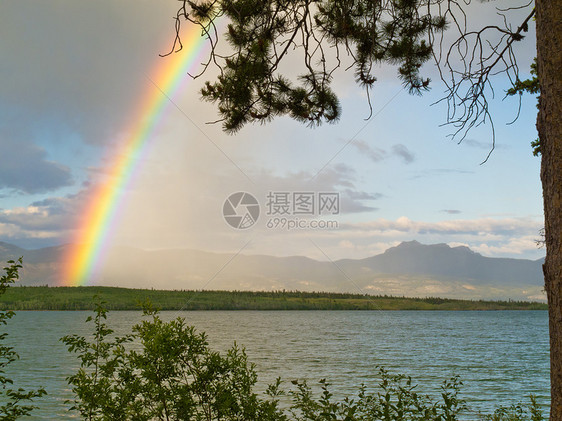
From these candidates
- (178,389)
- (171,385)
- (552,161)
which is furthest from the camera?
(171,385)

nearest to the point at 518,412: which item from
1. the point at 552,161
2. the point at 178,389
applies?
the point at 178,389

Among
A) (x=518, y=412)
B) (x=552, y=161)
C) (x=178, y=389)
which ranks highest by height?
(x=552, y=161)

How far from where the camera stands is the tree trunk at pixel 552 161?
3.25 metres

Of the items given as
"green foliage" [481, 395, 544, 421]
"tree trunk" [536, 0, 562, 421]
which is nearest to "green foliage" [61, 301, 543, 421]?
"green foliage" [481, 395, 544, 421]

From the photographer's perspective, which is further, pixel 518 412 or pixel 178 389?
pixel 518 412

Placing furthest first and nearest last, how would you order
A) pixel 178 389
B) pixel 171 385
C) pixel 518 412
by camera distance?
pixel 518 412, pixel 171 385, pixel 178 389

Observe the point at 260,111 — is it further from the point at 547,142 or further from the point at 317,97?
the point at 547,142

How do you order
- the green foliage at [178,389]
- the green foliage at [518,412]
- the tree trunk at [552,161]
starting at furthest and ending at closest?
the green foliage at [518,412]
the green foliage at [178,389]
the tree trunk at [552,161]

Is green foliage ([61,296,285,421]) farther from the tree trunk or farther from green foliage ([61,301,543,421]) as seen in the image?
the tree trunk

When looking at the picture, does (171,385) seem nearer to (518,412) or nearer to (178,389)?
(178,389)

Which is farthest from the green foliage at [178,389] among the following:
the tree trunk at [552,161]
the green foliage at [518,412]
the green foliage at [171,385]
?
the tree trunk at [552,161]

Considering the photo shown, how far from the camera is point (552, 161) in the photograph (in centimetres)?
336

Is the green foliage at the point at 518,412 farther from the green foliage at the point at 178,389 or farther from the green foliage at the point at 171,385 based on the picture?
the green foliage at the point at 171,385

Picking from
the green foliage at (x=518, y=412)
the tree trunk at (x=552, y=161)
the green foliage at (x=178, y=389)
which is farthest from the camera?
the green foliage at (x=518, y=412)
